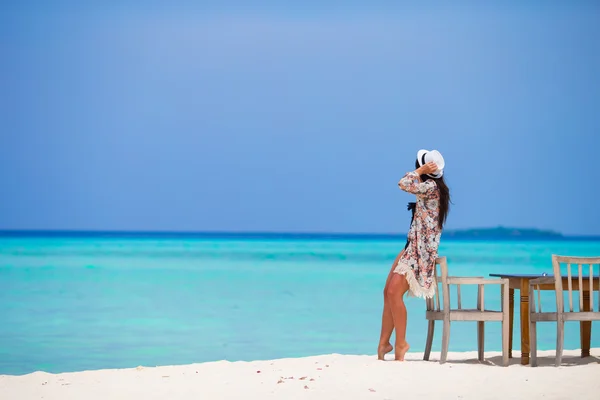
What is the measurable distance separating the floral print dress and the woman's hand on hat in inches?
1.3

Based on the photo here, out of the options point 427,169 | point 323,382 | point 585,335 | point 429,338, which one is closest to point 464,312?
point 429,338

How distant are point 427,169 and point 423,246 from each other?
0.45 meters

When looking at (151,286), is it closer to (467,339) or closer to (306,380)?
(467,339)

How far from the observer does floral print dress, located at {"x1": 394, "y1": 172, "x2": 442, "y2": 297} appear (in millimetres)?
5645

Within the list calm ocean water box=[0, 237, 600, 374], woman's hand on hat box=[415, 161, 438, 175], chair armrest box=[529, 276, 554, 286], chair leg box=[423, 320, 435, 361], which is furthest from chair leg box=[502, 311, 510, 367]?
calm ocean water box=[0, 237, 600, 374]

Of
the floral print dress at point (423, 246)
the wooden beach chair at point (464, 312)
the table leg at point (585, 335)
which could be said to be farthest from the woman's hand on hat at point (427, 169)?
the table leg at point (585, 335)

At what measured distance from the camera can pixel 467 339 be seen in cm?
871

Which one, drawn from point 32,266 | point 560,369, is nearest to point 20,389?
point 560,369

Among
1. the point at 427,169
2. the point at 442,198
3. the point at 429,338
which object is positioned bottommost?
the point at 429,338

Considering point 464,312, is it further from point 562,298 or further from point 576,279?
point 576,279

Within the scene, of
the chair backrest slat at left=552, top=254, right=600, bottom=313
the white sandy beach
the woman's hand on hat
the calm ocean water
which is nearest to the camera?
the white sandy beach

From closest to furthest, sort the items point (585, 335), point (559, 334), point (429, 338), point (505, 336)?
point (559, 334) < point (505, 336) < point (429, 338) < point (585, 335)

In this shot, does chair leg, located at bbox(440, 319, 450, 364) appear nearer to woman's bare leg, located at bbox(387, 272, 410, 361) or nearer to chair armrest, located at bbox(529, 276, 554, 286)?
woman's bare leg, located at bbox(387, 272, 410, 361)

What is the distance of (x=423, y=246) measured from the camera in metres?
5.69
